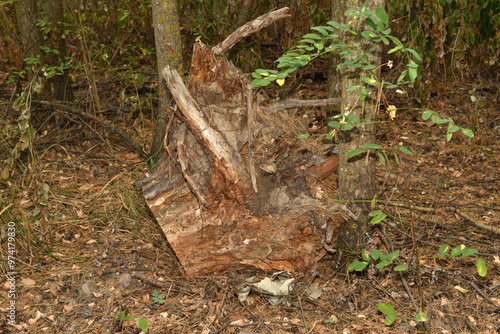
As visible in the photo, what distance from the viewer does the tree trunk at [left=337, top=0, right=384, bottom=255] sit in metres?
2.83

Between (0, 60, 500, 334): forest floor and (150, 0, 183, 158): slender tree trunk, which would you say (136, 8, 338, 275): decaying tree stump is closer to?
(0, 60, 500, 334): forest floor

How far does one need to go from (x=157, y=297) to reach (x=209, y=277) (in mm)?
388

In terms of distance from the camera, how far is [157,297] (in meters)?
3.04

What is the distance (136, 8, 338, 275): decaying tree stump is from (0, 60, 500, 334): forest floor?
18 cm

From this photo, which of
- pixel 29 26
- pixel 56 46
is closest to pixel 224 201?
pixel 56 46

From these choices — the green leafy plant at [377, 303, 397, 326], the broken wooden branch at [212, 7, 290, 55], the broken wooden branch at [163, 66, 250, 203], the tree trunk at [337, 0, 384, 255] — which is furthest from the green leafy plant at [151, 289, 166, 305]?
the broken wooden branch at [212, 7, 290, 55]

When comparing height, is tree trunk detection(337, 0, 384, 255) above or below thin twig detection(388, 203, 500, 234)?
above

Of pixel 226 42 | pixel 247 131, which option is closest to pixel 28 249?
pixel 247 131

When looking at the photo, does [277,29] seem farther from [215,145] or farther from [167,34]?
[215,145]

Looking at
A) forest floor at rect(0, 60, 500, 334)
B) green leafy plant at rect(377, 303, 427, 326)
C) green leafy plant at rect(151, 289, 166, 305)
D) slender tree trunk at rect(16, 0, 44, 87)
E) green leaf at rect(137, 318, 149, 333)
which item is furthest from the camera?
slender tree trunk at rect(16, 0, 44, 87)

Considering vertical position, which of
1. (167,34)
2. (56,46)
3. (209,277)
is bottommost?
(209,277)

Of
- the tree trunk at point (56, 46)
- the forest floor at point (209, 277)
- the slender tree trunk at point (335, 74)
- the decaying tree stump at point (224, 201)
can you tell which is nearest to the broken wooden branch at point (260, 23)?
the decaying tree stump at point (224, 201)

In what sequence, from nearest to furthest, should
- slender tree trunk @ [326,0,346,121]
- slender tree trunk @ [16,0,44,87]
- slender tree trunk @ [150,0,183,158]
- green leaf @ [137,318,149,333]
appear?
green leaf @ [137,318,149,333] < slender tree trunk @ [326,0,346,121] < slender tree trunk @ [150,0,183,158] < slender tree trunk @ [16,0,44,87]

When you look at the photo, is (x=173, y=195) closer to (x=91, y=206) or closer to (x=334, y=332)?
(x=91, y=206)
